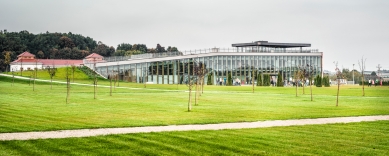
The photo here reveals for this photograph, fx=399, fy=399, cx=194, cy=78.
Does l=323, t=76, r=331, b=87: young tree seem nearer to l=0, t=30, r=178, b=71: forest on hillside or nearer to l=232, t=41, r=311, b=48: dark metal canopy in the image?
l=232, t=41, r=311, b=48: dark metal canopy

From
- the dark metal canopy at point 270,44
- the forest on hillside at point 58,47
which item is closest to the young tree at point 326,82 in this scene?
the dark metal canopy at point 270,44

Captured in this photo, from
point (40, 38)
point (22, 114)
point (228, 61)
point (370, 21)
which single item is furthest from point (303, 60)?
point (40, 38)

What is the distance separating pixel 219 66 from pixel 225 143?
71190 mm

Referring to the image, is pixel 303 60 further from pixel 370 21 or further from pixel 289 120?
pixel 289 120

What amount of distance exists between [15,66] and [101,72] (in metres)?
41.4

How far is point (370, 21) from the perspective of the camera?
95.8 ft

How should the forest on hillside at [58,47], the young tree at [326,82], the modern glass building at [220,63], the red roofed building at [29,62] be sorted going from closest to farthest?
the young tree at [326,82] → the modern glass building at [220,63] → the red roofed building at [29,62] → the forest on hillside at [58,47]

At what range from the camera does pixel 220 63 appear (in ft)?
274

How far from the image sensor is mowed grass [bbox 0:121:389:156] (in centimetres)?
1135

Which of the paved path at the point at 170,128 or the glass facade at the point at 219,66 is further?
the glass facade at the point at 219,66

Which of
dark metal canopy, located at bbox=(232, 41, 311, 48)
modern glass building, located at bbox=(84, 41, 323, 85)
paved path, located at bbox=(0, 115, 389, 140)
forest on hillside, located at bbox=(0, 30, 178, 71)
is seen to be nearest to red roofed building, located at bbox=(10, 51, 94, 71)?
forest on hillside, located at bbox=(0, 30, 178, 71)

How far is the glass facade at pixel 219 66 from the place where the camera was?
8344 centimetres

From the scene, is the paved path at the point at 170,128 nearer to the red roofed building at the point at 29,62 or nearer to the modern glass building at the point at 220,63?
the modern glass building at the point at 220,63

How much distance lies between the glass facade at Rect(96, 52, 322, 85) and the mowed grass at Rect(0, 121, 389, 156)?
6482 centimetres
